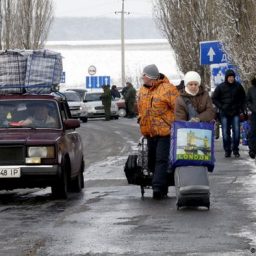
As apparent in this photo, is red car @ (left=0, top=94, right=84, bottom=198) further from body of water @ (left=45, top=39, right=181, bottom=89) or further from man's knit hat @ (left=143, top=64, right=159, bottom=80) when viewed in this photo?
body of water @ (left=45, top=39, right=181, bottom=89)

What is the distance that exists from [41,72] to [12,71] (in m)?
0.46

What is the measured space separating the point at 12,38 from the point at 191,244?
184 ft

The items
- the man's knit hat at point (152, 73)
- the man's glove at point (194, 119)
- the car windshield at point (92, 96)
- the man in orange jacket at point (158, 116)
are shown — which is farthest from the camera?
the car windshield at point (92, 96)

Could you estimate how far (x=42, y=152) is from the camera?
1623cm

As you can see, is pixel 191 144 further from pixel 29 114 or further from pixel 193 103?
pixel 29 114

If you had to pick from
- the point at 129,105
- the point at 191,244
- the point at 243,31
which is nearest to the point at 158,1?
the point at 129,105

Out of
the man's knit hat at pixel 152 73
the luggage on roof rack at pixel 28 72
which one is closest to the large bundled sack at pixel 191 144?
the man's knit hat at pixel 152 73

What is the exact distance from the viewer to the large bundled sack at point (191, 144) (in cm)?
1480

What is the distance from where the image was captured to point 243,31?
37.1m

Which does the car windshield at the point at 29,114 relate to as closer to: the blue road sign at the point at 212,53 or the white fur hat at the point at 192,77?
the white fur hat at the point at 192,77

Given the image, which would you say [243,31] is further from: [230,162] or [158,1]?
[158,1]

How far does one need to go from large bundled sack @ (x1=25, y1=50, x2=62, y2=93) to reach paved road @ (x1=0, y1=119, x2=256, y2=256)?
1531 mm

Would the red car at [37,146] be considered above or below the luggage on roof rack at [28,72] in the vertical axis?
below

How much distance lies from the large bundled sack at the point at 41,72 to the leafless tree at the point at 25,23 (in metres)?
46.9
